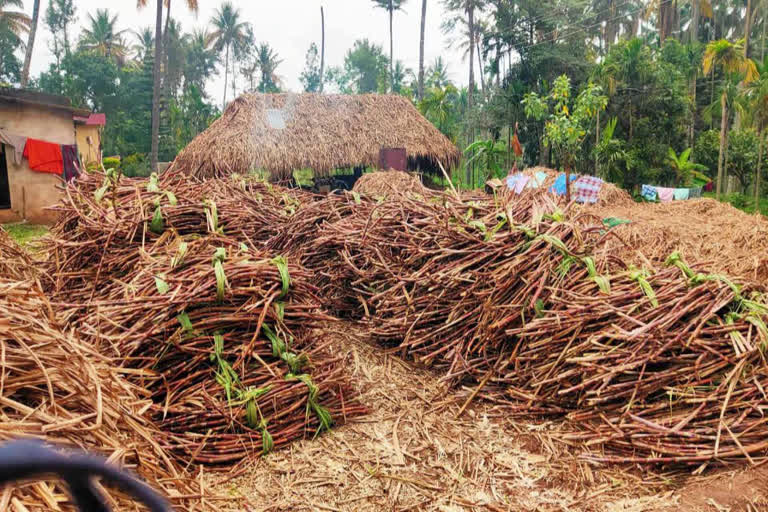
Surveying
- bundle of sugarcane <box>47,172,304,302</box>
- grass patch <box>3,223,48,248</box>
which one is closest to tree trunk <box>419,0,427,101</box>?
grass patch <box>3,223,48,248</box>

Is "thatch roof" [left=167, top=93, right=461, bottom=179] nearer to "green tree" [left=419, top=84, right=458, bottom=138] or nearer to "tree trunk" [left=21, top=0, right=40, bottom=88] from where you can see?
"green tree" [left=419, top=84, right=458, bottom=138]

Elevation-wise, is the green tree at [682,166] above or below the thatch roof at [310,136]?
below

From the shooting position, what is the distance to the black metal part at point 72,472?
21.8 inches

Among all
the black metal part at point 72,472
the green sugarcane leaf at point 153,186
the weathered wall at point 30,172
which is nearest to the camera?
the black metal part at point 72,472

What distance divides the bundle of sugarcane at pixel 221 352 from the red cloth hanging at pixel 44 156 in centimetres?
1369

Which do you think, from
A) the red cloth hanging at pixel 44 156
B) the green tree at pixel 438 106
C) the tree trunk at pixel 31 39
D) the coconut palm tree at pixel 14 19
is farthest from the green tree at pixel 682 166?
the coconut palm tree at pixel 14 19

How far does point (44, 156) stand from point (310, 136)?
25.3ft

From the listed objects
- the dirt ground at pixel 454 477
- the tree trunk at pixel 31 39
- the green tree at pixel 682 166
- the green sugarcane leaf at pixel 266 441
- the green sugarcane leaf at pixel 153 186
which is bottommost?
the dirt ground at pixel 454 477

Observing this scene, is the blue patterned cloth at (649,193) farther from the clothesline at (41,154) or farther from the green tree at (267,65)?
the green tree at (267,65)

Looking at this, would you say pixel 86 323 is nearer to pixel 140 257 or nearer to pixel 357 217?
pixel 140 257

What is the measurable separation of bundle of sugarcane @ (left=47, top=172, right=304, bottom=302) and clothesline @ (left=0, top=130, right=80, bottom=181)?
10491 mm

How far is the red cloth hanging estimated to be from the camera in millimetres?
13867

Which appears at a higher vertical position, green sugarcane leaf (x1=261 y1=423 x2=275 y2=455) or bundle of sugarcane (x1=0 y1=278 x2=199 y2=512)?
bundle of sugarcane (x1=0 y1=278 x2=199 y2=512)

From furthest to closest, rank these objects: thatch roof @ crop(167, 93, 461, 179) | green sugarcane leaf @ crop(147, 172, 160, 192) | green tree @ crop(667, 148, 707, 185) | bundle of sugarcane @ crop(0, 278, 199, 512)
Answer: green tree @ crop(667, 148, 707, 185)
thatch roof @ crop(167, 93, 461, 179)
green sugarcane leaf @ crop(147, 172, 160, 192)
bundle of sugarcane @ crop(0, 278, 199, 512)
